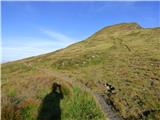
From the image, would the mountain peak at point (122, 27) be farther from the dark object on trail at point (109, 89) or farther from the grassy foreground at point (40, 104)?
the grassy foreground at point (40, 104)

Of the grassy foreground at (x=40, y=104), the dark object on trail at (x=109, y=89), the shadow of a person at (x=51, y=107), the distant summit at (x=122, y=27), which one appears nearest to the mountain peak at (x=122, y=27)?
the distant summit at (x=122, y=27)

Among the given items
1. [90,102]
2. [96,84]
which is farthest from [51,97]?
[96,84]

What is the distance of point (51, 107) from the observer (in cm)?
2072

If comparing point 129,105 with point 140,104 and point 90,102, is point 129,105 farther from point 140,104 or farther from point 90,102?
point 90,102

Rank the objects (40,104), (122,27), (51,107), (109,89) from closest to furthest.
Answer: (51,107)
(40,104)
(109,89)
(122,27)

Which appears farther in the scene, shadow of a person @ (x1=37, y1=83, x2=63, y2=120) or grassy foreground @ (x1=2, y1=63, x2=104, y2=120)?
shadow of a person @ (x1=37, y1=83, x2=63, y2=120)

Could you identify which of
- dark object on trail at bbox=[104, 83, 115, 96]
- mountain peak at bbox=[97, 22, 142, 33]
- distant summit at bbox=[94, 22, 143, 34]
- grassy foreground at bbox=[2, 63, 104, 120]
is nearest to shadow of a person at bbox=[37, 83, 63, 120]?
grassy foreground at bbox=[2, 63, 104, 120]

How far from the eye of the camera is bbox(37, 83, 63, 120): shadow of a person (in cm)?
1891

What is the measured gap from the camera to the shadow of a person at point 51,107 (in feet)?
62.0

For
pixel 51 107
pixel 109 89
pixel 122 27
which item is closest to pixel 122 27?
pixel 122 27

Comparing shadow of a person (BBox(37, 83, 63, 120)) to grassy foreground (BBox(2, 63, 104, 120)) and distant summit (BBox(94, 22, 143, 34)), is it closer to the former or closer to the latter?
grassy foreground (BBox(2, 63, 104, 120))

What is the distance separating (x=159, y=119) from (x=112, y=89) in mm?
11256

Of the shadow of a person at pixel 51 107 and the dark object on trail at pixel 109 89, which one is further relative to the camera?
the dark object on trail at pixel 109 89

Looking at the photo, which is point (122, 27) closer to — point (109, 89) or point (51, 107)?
point (109, 89)
